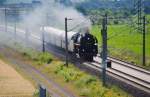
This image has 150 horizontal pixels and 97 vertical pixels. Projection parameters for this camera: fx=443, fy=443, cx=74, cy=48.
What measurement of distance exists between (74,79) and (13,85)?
5540 millimetres

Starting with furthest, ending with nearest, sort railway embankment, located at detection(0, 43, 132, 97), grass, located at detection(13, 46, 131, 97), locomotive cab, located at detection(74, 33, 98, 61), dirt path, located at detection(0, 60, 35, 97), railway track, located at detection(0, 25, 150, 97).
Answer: locomotive cab, located at detection(74, 33, 98, 61)
railway track, located at detection(0, 25, 150, 97)
dirt path, located at detection(0, 60, 35, 97)
railway embankment, located at detection(0, 43, 132, 97)
grass, located at detection(13, 46, 131, 97)

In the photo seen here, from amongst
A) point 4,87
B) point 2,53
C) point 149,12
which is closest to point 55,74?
point 4,87

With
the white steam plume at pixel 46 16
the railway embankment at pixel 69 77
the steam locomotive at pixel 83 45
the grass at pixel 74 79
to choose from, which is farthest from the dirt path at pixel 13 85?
the white steam plume at pixel 46 16

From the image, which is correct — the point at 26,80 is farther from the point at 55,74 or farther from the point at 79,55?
the point at 79,55

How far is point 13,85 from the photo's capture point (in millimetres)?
37781

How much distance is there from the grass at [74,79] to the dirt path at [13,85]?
3082 mm

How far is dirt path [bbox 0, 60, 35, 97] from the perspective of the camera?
34219mm

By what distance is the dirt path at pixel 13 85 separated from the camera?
34219mm

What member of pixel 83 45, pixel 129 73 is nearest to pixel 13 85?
pixel 129 73

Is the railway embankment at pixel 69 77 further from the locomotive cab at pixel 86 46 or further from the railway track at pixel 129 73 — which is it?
the locomotive cab at pixel 86 46

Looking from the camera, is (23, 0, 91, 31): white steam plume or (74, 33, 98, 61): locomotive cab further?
(23, 0, 91, 31): white steam plume

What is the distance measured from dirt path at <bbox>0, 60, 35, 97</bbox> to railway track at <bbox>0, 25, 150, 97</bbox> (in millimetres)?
7568

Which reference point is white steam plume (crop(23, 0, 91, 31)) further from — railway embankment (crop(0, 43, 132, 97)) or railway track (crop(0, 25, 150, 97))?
railway track (crop(0, 25, 150, 97))

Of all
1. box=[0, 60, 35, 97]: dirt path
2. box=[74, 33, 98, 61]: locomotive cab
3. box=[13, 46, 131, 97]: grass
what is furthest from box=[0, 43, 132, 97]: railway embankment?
box=[0, 60, 35, 97]: dirt path
